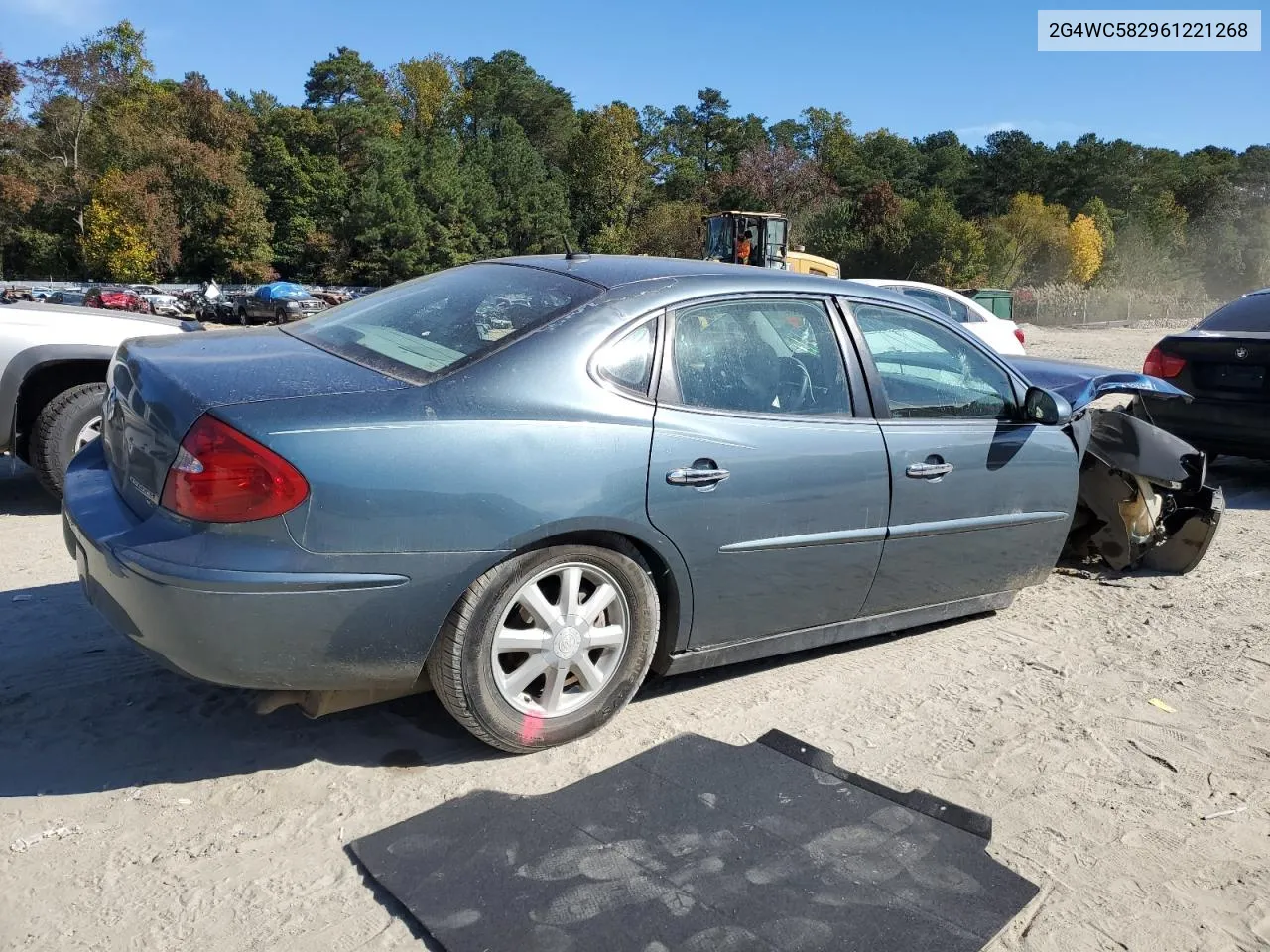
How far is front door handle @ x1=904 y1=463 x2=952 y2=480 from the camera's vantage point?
3852 millimetres

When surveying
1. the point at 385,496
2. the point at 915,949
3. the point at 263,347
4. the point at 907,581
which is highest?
the point at 263,347

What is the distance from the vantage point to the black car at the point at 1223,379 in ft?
23.5

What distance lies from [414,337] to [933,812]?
86.8 inches

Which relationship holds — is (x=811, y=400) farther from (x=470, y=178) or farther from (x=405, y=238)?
(x=470, y=178)

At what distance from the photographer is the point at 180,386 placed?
296cm

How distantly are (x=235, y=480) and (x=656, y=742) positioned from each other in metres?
1.58

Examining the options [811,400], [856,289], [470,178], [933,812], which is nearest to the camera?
[933,812]

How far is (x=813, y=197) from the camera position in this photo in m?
70.4

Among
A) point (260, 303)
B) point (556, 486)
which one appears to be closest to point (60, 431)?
point (556, 486)

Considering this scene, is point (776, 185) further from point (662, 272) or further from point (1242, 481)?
point (662, 272)

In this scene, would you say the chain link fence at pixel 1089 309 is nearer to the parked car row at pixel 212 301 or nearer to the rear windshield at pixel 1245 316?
the parked car row at pixel 212 301

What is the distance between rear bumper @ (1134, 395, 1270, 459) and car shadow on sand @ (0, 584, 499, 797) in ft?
18.3

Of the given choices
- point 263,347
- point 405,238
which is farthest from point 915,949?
point 405,238

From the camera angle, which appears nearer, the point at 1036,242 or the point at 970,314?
the point at 970,314
